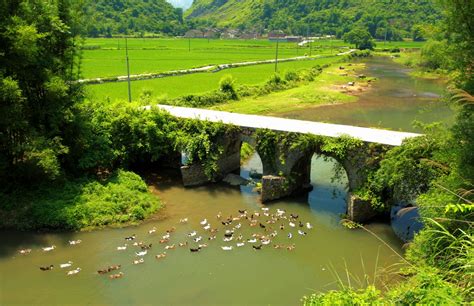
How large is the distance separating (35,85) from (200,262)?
Answer: 40.7 feet

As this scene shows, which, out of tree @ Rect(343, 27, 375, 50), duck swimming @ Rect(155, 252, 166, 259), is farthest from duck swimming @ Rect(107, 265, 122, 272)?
tree @ Rect(343, 27, 375, 50)

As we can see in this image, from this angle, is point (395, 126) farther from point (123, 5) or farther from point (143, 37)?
point (123, 5)

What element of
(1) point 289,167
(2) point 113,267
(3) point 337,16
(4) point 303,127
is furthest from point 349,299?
(3) point 337,16

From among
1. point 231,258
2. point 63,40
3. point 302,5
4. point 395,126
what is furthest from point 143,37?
point 231,258

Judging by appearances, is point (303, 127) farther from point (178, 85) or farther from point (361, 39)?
point (361, 39)

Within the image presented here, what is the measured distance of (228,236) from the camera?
65.7 ft

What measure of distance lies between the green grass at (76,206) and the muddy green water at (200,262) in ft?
2.09

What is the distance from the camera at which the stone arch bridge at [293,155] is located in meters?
21.2

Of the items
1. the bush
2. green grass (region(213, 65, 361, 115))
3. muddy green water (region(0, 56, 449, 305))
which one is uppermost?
the bush

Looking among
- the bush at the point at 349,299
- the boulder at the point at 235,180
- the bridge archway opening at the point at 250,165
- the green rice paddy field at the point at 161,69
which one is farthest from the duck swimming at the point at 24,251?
the bush at the point at 349,299

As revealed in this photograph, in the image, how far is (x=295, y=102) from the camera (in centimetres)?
4766

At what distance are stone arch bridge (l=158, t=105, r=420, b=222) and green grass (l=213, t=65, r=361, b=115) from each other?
11584 mm

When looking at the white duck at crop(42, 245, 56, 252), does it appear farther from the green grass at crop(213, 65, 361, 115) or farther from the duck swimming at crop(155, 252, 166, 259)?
the green grass at crop(213, 65, 361, 115)

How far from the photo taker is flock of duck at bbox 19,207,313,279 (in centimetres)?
1852
